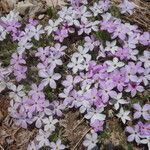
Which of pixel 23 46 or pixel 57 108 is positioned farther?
pixel 23 46

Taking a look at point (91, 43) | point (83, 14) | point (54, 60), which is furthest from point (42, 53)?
point (83, 14)

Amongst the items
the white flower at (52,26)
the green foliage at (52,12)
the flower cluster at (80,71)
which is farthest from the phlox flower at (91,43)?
the green foliage at (52,12)

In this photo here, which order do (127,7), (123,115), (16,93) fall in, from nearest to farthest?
1. (123,115)
2. (16,93)
3. (127,7)

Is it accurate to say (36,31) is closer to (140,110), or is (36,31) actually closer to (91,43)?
(91,43)

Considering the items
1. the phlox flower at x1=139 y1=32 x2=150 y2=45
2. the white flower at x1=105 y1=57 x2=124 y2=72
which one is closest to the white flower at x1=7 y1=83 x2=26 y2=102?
the white flower at x1=105 y1=57 x2=124 y2=72

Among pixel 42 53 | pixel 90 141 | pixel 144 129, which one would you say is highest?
pixel 42 53

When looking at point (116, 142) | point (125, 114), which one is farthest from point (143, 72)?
point (116, 142)

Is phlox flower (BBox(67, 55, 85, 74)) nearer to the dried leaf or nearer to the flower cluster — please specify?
the flower cluster
